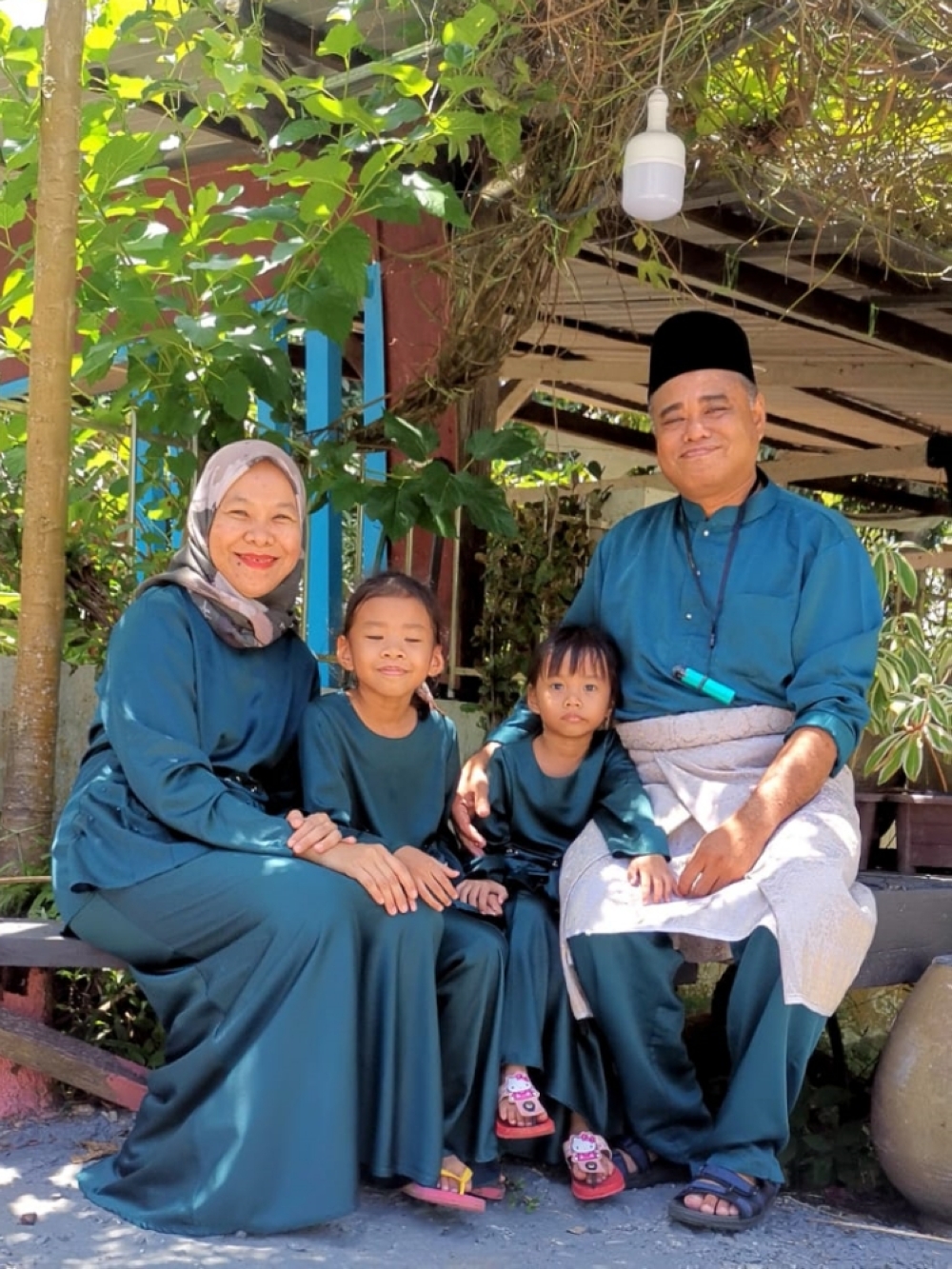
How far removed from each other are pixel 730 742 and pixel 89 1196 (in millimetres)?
1596

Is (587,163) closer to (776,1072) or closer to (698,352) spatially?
(698,352)

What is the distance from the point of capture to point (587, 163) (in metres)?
3.64

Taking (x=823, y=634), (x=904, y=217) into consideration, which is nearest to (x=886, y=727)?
(x=823, y=634)

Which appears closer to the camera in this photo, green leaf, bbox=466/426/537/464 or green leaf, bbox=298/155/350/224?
green leaf, bbox=298/155/350/224

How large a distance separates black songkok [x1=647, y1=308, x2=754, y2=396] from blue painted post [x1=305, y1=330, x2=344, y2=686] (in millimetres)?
1876

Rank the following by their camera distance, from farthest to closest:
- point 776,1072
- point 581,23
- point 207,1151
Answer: point 581,23
point 776,1072
point 207,1151

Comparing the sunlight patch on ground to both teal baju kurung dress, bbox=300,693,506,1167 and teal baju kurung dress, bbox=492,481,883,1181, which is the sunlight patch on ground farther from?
teal baju kurung dress, bbox=492,481,883,1181

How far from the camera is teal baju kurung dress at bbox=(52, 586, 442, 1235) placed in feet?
8.08

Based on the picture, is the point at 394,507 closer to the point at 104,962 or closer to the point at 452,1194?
the point at 104,962

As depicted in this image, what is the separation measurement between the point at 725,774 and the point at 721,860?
0.33m

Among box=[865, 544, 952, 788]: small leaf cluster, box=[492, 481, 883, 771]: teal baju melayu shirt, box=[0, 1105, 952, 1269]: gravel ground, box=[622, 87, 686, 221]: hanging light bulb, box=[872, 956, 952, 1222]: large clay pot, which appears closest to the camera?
box=[0, 1105, 952, 1269]: gravel ground

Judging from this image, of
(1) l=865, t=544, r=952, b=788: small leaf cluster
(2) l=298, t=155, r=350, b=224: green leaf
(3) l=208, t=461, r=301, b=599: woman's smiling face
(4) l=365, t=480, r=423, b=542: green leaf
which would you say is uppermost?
(2) l=298, t=155, r=350, b=224: green leaf

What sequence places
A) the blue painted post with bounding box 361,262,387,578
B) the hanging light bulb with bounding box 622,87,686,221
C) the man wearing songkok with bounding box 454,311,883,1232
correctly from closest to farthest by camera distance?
the man wearing songkok with bounding box 454,311,883,1232 → the hanging light bulb with bounding box 622,87,686,221 → the blue painted post with bounding box 361,262,387,578

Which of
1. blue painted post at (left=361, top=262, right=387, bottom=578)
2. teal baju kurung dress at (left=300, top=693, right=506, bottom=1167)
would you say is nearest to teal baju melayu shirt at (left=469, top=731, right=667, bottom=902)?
teal baju kurung dress at (left=300, top=693, right=506, bottom=1167)
